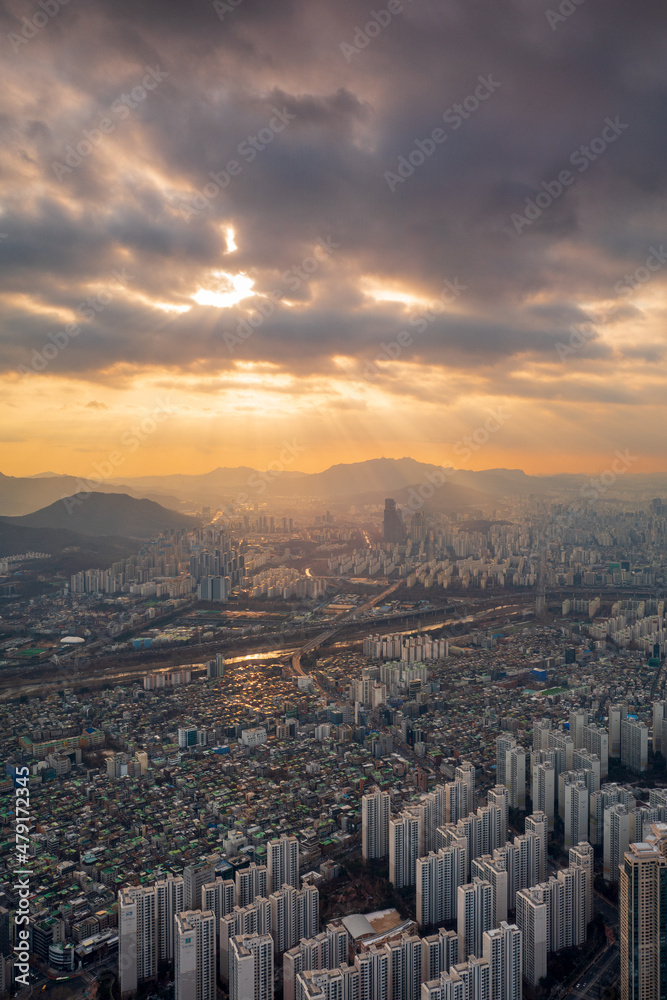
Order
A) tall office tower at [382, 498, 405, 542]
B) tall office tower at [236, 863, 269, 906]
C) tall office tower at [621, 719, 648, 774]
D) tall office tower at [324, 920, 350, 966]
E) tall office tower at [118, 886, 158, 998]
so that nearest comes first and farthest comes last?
tall office tower at [324, 920, 350, 966], tall office tower at [118, 886, 158, 998], tall office tower at [236, 863, 269, 906], tall office tower at [621, 719, 648, 774], tall office tower at [382, 498, 405, 542]

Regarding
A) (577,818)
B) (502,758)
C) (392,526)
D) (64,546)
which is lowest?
(577,818)

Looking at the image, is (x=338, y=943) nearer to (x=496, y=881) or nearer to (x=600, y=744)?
(x=496, y=881)

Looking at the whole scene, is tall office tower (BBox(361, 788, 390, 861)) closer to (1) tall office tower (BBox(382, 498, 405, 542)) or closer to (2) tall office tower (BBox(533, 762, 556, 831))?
(2) tall office tower (BBox(533, 762, 556, 831))

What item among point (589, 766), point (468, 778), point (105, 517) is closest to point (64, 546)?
point (105, 517)

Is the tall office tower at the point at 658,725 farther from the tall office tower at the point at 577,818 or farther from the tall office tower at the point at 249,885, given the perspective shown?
the tall office tower at the point at 249,885

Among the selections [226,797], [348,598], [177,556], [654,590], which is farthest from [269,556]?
[226,797]

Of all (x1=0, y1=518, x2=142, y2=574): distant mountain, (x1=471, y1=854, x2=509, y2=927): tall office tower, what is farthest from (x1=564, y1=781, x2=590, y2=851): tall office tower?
(x1=0, y1=518, x2=142, y2=574): distant mountain

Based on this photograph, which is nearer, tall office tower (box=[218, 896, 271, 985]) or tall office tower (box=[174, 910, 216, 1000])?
tall office tower (box=[174, 910, 216, 1000])
